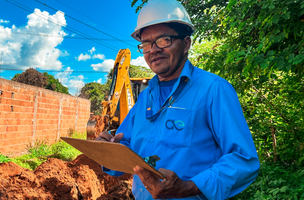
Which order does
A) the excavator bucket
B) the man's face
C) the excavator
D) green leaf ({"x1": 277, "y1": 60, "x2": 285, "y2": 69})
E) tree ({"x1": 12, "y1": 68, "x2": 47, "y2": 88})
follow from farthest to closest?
tree ({"x1": 12, "y1": 68, "x2": 47, "y2": 88}) → the excavator → the excavator bucket → green leaf ({"x1": 277, "y1": 60, "x2": 285, "y2": 69}) → the man's face

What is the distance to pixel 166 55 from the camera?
5.15 feet

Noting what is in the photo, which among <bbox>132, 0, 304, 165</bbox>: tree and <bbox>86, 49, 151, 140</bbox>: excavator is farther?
<bbox>86, 49, 151, 140</bbox>: excavator

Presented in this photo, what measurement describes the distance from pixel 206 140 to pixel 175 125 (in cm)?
19

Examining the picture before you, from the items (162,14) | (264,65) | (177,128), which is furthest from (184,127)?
(264,65)

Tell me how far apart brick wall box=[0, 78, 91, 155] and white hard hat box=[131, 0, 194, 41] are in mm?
6897

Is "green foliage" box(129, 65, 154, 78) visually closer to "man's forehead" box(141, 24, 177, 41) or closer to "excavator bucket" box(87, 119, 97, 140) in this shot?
"excavator bucket" box(87, 119, 97, 140)

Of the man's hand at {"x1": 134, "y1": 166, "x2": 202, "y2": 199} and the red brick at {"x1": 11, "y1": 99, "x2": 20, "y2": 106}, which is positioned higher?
the red brick at {"x1": 11, "y1": 99, "x2": 20, "y2": 106}

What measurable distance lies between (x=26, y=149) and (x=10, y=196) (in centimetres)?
525

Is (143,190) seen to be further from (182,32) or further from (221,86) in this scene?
(182,32)

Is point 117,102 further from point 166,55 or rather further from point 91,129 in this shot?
point 166,55

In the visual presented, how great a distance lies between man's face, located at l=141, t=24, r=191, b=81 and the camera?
1568mm

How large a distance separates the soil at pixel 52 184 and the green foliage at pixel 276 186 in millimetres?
2144

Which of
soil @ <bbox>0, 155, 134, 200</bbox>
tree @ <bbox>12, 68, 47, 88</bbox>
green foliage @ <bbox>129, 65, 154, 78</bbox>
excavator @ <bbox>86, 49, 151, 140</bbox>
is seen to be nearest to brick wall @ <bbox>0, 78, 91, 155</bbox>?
excavator @ <bbox>86, 49, 151, 140</bbox>

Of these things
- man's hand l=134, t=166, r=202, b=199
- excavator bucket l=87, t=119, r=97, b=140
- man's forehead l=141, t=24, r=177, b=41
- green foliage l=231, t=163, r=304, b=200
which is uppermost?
man's forehead l=141, t=24, r=177, b=41
